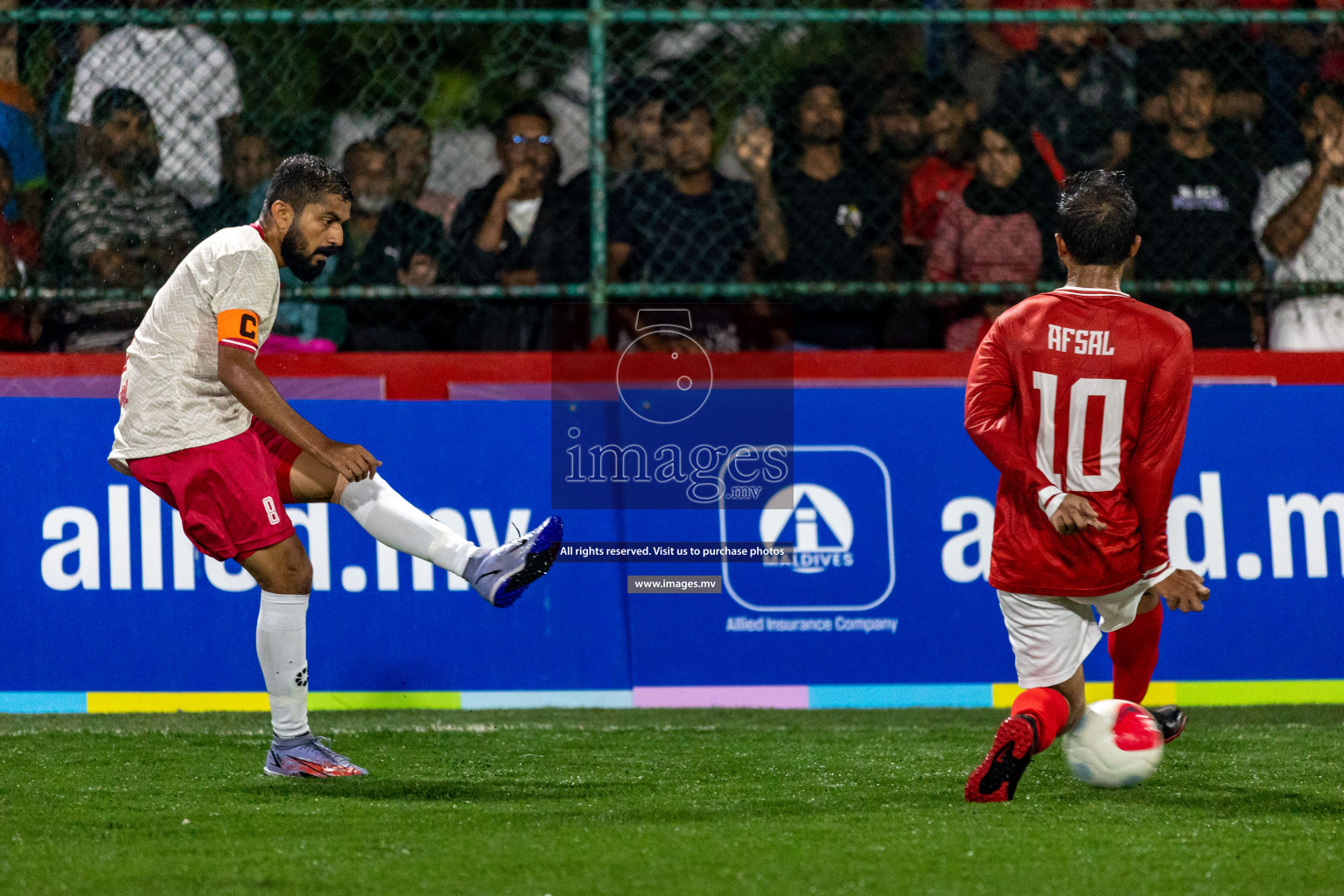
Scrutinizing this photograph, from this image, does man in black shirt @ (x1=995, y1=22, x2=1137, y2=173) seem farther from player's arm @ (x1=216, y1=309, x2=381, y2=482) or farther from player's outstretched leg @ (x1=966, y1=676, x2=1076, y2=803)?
player's arm @ (x1=216, y1=309, x2=381, y2=482)

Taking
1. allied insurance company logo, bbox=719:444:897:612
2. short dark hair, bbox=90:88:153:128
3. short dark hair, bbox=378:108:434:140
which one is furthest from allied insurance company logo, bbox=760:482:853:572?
short dark hair, bbox=90:88:153:128

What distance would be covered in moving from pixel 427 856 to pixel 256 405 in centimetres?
143

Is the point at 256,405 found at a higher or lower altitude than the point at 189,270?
lower

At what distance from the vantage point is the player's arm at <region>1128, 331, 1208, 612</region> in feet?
12.7

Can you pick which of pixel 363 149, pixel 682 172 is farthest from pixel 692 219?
pixel 363 149

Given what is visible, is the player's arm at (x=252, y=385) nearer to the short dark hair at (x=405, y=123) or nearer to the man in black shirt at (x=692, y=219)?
the man in black shirt at (x=692, y=219)

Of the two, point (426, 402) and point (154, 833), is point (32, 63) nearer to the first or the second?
point (426, 402)

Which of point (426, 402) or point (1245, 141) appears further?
point (1245, 141)

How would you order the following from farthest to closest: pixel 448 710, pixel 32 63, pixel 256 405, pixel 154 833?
pixel 32 63 → pixel 448 710 → pixel 256 405 → pixel 154 833

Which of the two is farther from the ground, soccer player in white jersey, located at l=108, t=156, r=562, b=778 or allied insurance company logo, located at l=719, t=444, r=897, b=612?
soccer player in white jersey, located at l=108, t=156, r=562, b=778

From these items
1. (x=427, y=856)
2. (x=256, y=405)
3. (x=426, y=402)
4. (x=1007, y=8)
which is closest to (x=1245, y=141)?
(x=1007, y=8)

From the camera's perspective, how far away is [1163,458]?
12.7 ft

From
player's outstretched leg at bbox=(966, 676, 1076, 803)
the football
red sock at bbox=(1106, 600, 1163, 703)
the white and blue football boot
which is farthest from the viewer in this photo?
the white and blue football boot

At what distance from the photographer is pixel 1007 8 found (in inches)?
262
